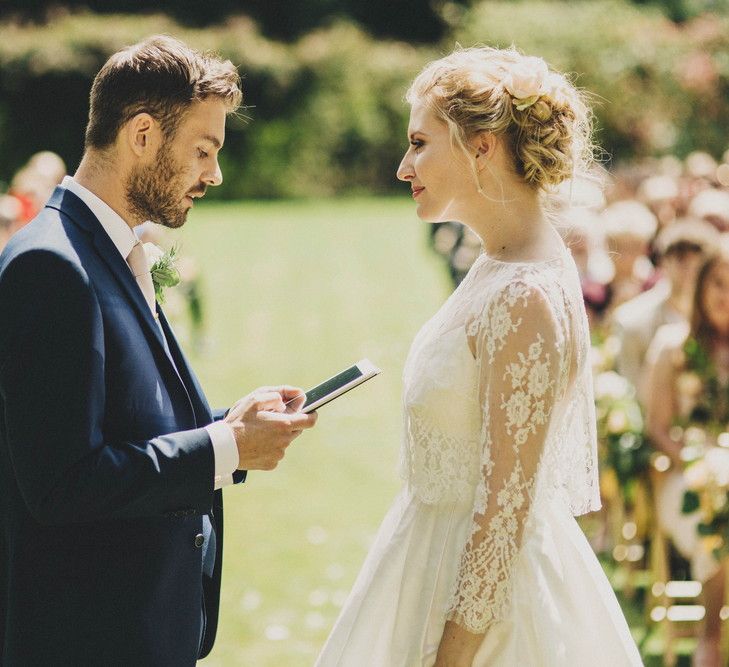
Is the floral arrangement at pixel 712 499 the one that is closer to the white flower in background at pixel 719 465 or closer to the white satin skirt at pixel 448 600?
the white flower in background at pixel 719 465

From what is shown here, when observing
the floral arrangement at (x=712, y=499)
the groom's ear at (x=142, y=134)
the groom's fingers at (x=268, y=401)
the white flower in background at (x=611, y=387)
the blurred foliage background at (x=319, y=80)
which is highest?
the blurred foliage background at (x=319, y=80)

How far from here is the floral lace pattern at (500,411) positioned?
2744 mm

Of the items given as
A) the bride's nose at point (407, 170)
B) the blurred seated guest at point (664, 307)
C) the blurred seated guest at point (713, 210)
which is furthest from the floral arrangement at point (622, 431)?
the bride's nose at point (407, 170)

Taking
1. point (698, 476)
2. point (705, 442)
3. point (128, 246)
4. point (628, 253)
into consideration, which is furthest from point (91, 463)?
point (628, 253)

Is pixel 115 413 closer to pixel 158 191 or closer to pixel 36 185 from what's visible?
pixel 158 191

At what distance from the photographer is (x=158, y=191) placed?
281 centimetres

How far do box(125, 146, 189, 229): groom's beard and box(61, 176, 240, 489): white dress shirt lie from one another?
2.2 inches

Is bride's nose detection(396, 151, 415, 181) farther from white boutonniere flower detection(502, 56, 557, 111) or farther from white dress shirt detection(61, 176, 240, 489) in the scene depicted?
white dress shirt detection(61, 176, 240, 489)

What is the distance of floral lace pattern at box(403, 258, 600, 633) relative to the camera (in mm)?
2744

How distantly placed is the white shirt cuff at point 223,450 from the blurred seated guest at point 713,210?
19.7 ft

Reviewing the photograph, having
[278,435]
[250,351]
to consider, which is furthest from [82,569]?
[250,351]

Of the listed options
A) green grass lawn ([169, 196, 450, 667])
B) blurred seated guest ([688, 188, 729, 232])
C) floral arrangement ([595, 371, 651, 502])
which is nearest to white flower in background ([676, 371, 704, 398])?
floral arrangement ([595, 371, 651, 502])

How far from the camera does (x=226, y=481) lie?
108 inches

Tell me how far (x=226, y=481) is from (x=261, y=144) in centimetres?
3398
